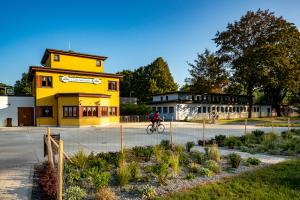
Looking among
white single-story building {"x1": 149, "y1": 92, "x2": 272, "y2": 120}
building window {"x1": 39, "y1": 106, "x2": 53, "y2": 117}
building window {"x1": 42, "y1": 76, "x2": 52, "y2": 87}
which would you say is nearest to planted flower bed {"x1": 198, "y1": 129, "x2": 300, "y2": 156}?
building window {"x1": 39, "y1": 106, "x2": 53, "y2": 117}

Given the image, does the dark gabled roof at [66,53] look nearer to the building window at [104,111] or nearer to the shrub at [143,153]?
the building window at [104,111]

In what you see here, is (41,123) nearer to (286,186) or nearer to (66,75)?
(66,75)

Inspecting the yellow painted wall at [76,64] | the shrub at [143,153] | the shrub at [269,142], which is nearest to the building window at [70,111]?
the yellow painted wall at [76,64]

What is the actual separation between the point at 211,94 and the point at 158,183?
150ft

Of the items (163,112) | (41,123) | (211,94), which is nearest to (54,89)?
(41,123)

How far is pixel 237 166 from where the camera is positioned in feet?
28.2

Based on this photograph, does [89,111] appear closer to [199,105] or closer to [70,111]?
A: [70,111]

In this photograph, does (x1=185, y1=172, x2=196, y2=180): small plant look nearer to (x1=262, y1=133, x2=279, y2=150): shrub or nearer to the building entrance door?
(x1=262, y1=133, x2=279, y2=150): shrub

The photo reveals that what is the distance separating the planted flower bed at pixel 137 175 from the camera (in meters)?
5.98

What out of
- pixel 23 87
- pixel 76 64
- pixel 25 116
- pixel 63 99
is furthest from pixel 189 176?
pixel 23 87

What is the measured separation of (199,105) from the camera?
158 ft

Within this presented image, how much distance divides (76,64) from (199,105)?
2573cm

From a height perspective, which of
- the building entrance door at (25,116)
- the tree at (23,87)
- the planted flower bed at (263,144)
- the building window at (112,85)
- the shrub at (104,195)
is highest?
the tree at (23,87)

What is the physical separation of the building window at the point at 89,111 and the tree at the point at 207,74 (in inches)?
861
